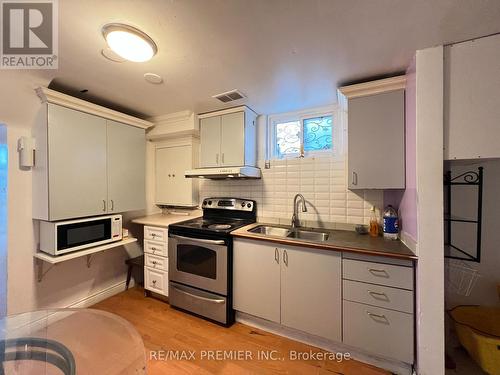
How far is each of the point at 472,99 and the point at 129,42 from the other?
6.86ft

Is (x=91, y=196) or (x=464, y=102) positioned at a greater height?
(x=464, y=102)

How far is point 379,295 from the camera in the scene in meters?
1.44

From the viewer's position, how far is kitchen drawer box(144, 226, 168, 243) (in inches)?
90.1

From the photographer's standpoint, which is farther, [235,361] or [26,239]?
[26,239]

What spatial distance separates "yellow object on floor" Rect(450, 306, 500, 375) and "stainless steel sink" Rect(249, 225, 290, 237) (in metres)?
1.42

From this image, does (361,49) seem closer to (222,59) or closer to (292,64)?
(292,64)

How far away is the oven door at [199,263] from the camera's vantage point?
6.40 ft

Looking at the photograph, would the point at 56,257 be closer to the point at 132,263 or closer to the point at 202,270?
the point at 132,263

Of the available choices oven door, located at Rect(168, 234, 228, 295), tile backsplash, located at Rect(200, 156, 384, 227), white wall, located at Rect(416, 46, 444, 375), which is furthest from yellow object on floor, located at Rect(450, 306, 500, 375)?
oven door, located at Rect(168, 234, 228, 295)

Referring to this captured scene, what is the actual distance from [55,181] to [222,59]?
1.77m

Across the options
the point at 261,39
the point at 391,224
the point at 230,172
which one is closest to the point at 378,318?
the point at 391,224

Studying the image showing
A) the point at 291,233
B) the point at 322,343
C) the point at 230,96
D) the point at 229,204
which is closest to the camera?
the point at 322,343

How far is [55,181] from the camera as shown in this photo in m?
1.74

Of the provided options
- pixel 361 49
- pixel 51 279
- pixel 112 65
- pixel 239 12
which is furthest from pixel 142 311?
pixel 361 49
